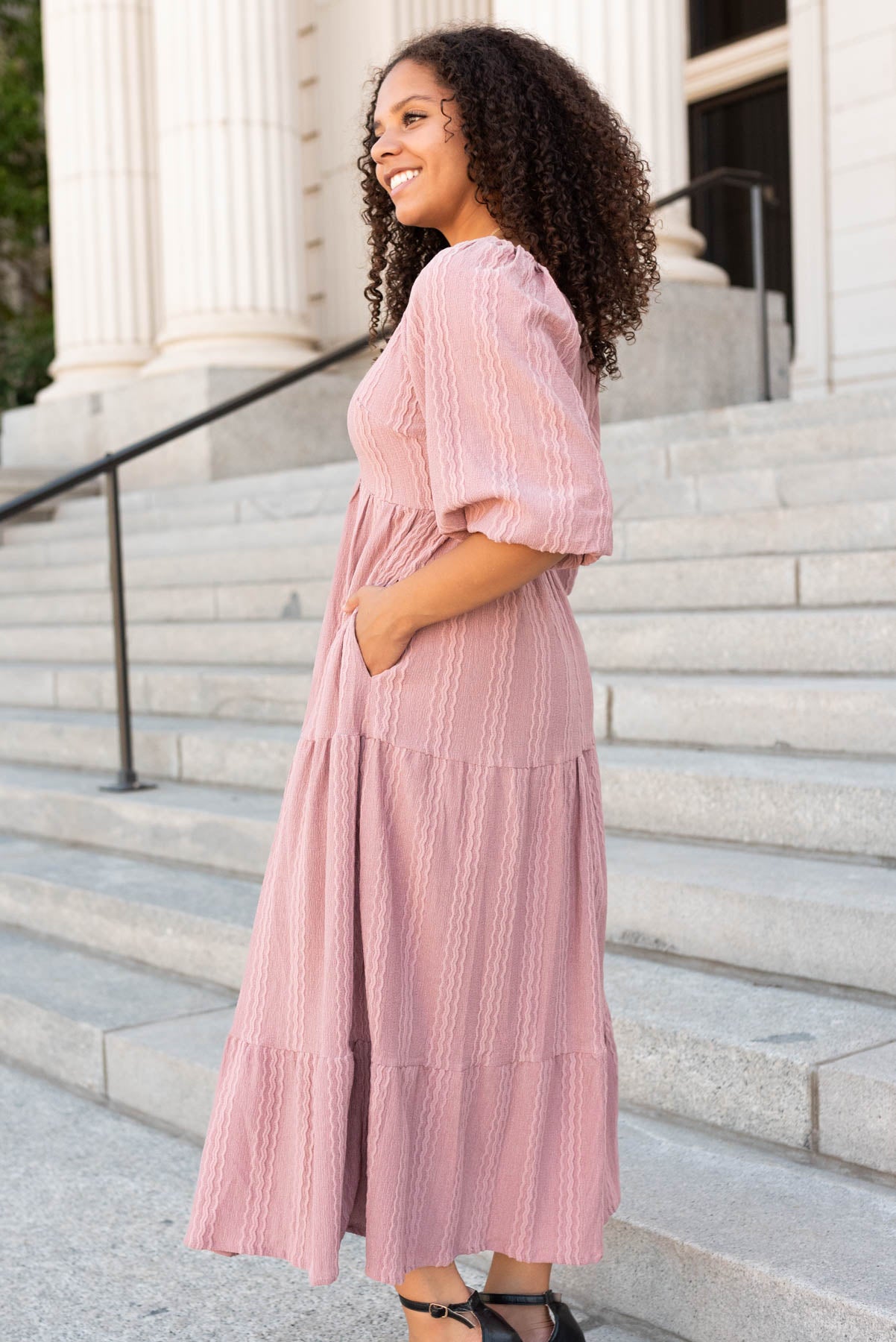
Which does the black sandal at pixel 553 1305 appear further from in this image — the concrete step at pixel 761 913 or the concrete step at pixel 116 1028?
the concrete step at pixel 116 1028

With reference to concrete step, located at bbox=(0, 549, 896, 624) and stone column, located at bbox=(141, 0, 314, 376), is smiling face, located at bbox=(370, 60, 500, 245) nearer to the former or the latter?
concrete step, located at bbox=(0, 549, 896, 624)

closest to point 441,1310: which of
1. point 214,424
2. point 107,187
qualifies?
point 214,424

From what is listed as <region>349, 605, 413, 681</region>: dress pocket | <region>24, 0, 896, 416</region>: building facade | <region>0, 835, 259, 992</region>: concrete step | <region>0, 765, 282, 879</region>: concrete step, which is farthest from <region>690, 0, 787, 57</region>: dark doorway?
<region>349, 605, 413, 681</region>: dress pocket

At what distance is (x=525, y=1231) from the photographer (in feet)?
6.86

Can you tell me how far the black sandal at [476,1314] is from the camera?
207 cm

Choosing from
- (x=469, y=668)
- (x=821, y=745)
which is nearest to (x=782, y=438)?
(x=821, y=745)

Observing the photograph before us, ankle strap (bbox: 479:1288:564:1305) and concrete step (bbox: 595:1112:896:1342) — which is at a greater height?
ankle strap (bbox: 479:1288:564:1305)

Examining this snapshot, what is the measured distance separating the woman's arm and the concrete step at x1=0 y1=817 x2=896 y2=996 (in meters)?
1.46

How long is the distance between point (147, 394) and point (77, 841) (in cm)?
554

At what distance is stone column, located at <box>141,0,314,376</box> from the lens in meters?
10.2

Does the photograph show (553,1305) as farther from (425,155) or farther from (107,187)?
(107,187)

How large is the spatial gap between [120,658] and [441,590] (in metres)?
3.75

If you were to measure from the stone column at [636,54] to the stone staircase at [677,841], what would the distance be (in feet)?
8.10

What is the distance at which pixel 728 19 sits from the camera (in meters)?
12.8
